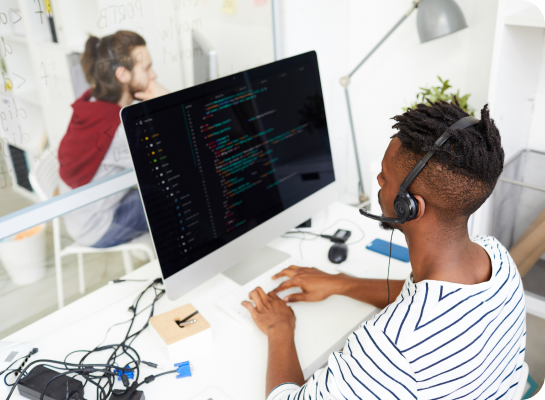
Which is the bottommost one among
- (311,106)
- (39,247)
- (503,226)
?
(503,226)

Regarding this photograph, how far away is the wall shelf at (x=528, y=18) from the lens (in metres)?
1.27

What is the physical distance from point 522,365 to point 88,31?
4.60 ft

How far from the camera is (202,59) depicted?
1.71 meters

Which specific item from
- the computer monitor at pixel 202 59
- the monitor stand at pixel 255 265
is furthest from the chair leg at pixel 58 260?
the computer monitor at pixel 202 59

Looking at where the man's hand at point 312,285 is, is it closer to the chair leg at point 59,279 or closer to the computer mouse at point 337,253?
the computer mouse at point 337,253

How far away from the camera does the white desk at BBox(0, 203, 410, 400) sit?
95 cm

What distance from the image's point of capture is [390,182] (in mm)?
827

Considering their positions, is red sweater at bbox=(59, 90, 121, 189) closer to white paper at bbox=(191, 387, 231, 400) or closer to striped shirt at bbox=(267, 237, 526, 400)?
white paper at bbox=(191, 387, 231, 400)

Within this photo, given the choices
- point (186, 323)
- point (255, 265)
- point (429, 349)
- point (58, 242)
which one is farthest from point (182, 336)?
point (58, 242)

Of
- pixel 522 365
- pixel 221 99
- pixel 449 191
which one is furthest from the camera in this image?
pixel 221 99

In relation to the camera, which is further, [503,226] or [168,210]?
[503,226]

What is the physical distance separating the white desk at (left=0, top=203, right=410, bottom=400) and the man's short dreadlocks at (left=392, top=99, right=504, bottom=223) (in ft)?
1.44

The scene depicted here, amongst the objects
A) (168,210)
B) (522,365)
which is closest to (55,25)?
(168,210)

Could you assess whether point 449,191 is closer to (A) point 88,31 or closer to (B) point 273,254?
(B) point 273,254
